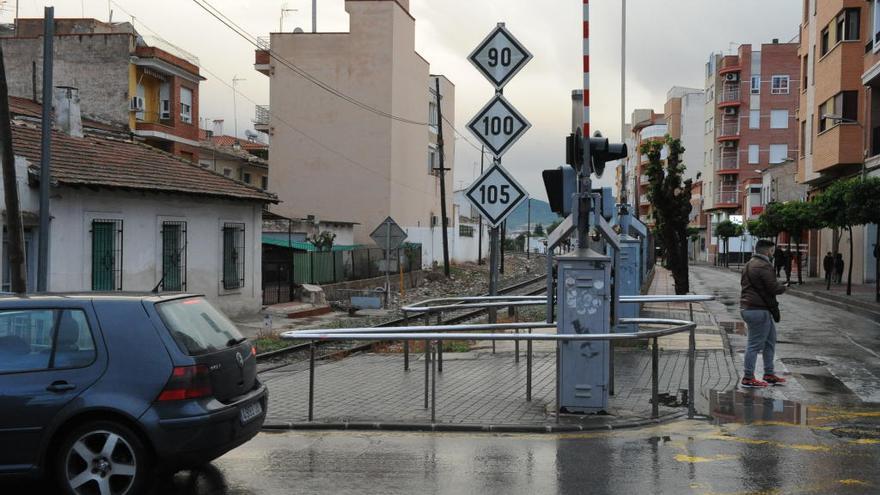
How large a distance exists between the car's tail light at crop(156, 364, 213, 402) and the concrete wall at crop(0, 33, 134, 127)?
39288mm

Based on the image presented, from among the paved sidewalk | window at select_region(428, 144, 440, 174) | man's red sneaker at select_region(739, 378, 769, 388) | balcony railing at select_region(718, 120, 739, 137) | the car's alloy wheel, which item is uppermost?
balcony railing at select_region(718, 120, 739, 137)

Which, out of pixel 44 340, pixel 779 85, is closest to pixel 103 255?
pixel 44 340

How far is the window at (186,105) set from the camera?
4609 cm

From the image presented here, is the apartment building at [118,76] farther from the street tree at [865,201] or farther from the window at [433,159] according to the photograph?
the street tree at [865,201]

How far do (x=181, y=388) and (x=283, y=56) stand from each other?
151ft

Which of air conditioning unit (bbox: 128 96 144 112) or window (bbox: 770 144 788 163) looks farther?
window (bbox: 770 144 788 163)

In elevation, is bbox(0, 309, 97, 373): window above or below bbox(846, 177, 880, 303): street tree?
below

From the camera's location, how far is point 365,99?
49062 mm

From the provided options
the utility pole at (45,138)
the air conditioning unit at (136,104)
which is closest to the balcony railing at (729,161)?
the air conditioning unit at (136,104)

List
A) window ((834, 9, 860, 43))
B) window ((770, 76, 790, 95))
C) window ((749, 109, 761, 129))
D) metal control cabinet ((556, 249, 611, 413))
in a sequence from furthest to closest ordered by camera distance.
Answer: window ((749, 109, 761, 129)) < window ((770, 76, 790, 95)) < window ((834, 9, 860, 43)) < metal control cabinet ((556, 249, 611, 413))

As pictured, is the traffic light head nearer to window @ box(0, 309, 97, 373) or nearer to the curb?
the curb

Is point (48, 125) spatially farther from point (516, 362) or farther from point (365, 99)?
point (365, 99)

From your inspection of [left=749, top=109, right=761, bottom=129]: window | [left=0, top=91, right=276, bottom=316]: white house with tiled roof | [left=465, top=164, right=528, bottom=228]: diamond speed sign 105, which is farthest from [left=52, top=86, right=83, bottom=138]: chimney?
[left=749, top=109, right=761, bottom=129]: window

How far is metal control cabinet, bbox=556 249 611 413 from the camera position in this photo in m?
8.58
